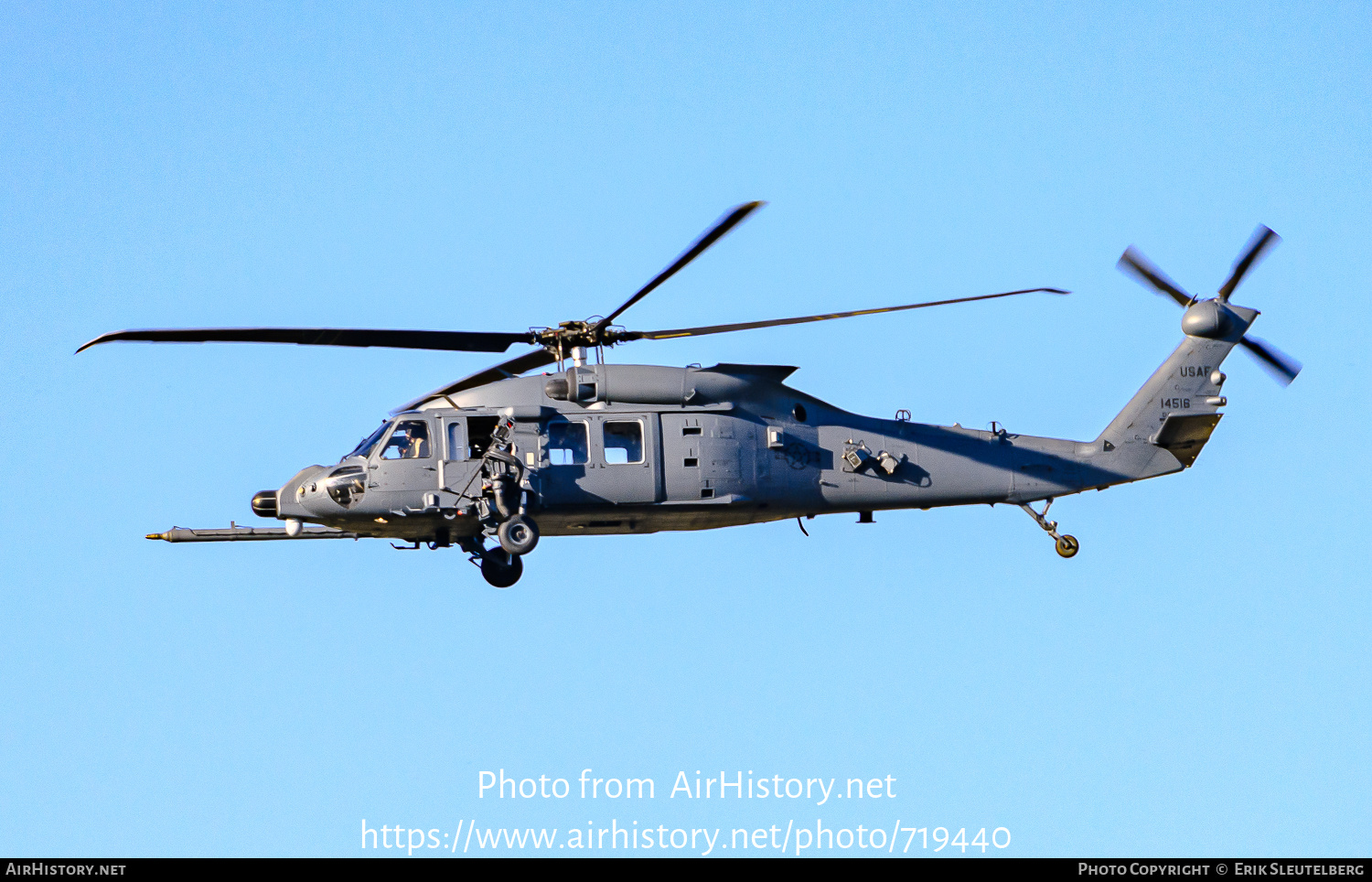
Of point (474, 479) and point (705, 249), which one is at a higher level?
point (705, 249)

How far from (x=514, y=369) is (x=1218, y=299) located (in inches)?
475

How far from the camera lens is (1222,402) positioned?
30906mm

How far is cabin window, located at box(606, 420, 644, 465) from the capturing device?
28.0 metres

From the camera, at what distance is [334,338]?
2577 cm

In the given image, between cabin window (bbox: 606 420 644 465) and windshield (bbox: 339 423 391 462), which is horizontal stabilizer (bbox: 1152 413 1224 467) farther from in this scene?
windshield (bbox: 339 423 391 462)

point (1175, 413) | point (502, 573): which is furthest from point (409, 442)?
point (1175, 413)

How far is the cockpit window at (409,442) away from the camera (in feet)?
90.9

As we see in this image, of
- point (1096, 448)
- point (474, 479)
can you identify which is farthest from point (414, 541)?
point (1096, 448)

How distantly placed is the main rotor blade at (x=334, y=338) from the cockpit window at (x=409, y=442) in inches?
60.4

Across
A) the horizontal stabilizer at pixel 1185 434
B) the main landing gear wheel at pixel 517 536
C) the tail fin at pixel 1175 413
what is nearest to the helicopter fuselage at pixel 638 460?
the main landing gear wheel at pixel 517 536

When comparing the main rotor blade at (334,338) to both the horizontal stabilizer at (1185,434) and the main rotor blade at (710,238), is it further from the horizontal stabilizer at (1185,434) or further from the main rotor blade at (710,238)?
the horizontal stabilizer at (1185,434)

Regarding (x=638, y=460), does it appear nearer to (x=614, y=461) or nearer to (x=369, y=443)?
(x=614, y=461)
